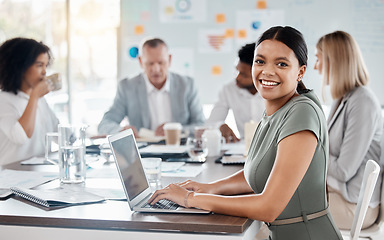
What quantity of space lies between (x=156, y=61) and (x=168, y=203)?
2305mm

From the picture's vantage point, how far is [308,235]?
1560 millimetres

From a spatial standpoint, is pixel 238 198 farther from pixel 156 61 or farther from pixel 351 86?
pixel 156 61

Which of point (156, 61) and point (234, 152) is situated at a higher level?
point (156, 61)

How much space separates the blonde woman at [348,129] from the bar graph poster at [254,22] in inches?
75.2

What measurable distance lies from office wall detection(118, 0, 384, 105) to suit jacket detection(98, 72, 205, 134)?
3.66 feet

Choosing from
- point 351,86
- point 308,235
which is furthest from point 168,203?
point 351,86

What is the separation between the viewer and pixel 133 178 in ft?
5.25

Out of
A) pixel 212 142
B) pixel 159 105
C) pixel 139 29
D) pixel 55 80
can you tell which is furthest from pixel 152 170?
pixel 139 29

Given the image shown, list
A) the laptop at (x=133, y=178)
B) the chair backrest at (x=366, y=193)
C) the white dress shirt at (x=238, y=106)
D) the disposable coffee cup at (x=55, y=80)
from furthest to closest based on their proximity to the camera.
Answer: the white dress shirt at (x=238, y=106)
the disposable coffee cup at (x=55, y=80)
the chair backrest at (x=366, y=193)
the laptop at (x=133, y=178)

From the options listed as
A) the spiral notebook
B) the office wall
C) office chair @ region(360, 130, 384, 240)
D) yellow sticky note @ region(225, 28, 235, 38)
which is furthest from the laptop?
yellow sticky note @ region(225, 28, 235, 38)

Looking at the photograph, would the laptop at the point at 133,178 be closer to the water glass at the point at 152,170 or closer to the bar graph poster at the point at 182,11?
the water glass at the point at 152,170

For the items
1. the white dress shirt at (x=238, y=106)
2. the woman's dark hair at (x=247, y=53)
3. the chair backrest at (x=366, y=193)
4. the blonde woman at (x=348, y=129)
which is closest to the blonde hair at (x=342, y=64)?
the blonde woman at (x=348, y=129)

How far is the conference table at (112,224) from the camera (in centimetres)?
138

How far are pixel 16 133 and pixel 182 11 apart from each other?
271cm
